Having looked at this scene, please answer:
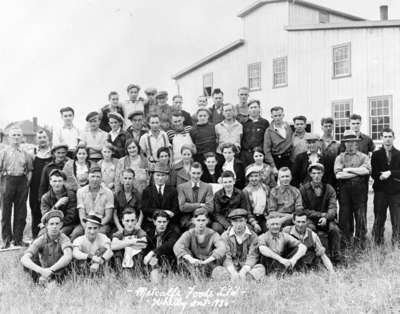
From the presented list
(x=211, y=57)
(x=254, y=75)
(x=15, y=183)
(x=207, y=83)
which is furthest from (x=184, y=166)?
(x=207, y=83)

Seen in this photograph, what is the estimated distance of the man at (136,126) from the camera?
9.20 metres

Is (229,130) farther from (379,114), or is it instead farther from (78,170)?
(379,114)

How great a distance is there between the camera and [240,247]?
7.36m

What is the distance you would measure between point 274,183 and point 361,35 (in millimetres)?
12610

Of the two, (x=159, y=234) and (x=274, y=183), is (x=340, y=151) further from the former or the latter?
(x=159, y=234)

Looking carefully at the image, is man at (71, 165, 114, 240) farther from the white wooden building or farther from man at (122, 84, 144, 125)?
the white wooden building

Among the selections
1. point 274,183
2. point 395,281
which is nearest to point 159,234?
point 274,183

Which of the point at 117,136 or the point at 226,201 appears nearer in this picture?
the point at 226,201

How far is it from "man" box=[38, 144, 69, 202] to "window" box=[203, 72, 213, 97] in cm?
1683

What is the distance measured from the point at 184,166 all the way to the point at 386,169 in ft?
12.3

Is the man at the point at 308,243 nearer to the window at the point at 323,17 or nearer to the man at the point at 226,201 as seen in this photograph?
the man at the point at 226,201

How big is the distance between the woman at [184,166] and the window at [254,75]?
14.7m

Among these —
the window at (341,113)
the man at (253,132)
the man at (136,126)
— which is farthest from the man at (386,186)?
the window at (341,113)

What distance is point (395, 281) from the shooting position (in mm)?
6363
